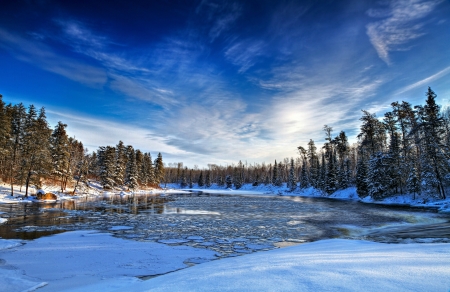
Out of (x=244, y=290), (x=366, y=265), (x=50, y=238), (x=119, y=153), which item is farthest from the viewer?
(x=119, y=153)

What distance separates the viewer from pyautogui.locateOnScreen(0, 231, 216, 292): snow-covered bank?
17.7 feet

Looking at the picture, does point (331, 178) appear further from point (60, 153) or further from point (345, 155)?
point (60, 153)

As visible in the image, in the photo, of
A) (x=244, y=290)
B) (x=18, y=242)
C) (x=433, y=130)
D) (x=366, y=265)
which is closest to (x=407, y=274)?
(x=366, y=265)

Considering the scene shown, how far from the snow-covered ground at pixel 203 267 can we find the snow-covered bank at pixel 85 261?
0.02 metres

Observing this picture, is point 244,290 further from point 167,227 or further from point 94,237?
point 167,227

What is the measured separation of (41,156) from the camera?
33.1 meters

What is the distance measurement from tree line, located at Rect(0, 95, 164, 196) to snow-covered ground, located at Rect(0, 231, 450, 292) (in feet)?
93.6

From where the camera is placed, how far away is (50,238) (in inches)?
389

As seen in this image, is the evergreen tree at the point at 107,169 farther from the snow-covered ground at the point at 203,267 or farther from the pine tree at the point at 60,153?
the snow-covered ground at the point at 203,267

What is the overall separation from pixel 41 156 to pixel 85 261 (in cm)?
3357

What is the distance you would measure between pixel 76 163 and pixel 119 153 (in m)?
17.4

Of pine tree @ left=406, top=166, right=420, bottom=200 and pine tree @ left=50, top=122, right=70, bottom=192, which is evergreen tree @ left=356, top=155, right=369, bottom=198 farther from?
pine tree @ left=50, top=122, right=70, bottom=192

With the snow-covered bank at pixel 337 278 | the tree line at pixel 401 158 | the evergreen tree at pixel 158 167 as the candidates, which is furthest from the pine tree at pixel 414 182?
the evergreen tree at pixel 158 167

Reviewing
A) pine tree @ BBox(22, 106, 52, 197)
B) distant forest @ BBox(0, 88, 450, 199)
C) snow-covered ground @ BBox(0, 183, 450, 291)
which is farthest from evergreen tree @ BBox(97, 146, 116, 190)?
snow-covered ground @ BBox(0, 183, 450, 291)
